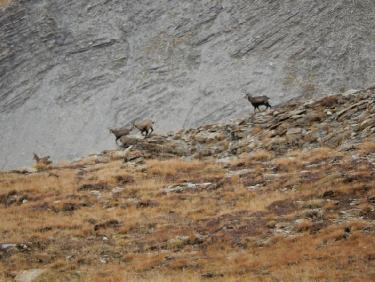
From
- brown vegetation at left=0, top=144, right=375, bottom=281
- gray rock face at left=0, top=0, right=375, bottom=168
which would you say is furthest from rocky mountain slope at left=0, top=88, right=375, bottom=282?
gray rock face at left=0, top=0, right=375, bottom=168

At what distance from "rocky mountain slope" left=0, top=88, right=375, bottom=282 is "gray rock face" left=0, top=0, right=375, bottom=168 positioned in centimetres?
2400

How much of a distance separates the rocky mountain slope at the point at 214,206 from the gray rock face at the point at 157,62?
23998mm

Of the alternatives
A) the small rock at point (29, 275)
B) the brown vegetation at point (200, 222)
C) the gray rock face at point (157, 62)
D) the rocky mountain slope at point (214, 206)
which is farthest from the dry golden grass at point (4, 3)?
the small rock at point (29, 275)

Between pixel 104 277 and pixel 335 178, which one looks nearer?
pixel 104 277

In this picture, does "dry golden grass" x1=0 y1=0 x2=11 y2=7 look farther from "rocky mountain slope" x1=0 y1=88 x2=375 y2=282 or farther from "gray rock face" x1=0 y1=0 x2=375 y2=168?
"rocky mountain slope" x1=0 y1=88 x2=375 y2=282

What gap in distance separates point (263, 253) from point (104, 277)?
Result: 4881 millimetres

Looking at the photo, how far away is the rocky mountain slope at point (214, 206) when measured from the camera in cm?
1917

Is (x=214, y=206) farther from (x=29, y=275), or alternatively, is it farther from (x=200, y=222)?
(x=29, y=275)

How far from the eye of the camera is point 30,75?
80500 millimetres

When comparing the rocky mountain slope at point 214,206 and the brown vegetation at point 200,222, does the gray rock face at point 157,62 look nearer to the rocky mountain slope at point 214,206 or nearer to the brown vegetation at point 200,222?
the rocky mountain slope at point 214,206

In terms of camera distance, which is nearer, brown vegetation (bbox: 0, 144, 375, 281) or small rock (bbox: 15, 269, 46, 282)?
brown vegetation (bbox: 0, 144, 375, 281)

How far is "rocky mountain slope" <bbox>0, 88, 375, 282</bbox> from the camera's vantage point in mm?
19172

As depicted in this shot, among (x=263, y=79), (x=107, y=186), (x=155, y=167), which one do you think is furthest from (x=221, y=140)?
(x=263, y=79)

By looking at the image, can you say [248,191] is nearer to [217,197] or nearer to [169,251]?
[217,197]
